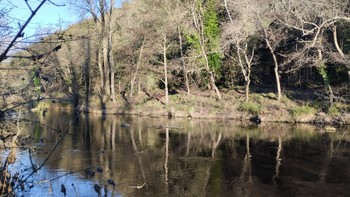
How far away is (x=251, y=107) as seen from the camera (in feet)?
90.6

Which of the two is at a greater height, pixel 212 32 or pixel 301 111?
pixel 212 32

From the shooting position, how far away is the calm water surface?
10.5 metres

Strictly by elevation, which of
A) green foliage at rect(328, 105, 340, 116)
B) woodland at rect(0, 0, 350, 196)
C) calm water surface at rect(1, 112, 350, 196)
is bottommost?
calm water surface at rect(1, 112, 350, 196)

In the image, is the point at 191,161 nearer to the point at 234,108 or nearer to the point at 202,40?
the point at 234,108

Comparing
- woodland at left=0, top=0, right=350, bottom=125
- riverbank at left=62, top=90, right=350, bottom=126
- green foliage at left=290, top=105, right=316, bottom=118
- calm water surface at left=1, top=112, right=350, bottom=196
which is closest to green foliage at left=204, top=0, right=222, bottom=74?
woodland at left=0, top=0, right=350, bottom=125

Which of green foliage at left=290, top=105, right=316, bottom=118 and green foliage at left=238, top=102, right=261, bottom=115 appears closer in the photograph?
green foliage at left=290, top=105, right=316, bottom=118

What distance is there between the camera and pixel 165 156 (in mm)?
15047

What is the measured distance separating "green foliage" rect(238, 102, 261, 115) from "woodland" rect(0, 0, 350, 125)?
98 millimetres

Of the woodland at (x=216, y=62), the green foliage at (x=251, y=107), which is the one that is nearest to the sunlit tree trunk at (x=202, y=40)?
the woodland at (x=216, y=62)

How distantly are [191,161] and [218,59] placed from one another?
21.6 m

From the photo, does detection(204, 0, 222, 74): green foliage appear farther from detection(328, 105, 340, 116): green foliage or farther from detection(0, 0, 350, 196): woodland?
detection(328, 105, 340, 116): green foliage

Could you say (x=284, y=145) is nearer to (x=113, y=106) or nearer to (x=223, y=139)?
(x=223, y=139)

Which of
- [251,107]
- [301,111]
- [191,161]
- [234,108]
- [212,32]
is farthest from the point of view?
[212,32]

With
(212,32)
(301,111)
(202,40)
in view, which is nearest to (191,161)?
(301,111)
